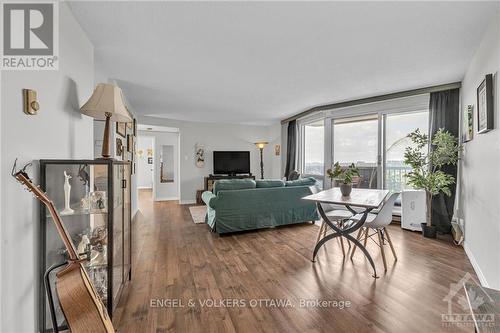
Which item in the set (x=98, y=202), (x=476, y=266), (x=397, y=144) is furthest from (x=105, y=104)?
(x=397, y=144)

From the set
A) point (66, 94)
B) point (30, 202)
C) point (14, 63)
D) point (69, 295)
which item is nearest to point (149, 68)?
point (66, 94)

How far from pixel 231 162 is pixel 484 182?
591 cm

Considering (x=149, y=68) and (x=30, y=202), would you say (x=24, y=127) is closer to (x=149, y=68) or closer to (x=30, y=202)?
(x=30, y=202)

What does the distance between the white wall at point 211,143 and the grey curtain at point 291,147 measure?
678 millimetres

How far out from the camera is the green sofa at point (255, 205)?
3679mm

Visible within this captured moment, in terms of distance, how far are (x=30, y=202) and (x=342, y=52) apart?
303 cm

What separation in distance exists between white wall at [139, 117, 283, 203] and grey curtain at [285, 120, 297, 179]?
0.68 metres

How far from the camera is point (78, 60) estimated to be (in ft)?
6.75

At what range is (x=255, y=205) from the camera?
3873mm

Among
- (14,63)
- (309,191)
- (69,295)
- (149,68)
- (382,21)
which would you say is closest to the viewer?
(69,295)

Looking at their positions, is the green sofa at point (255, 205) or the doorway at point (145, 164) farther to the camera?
the doorway at point (145, 164)

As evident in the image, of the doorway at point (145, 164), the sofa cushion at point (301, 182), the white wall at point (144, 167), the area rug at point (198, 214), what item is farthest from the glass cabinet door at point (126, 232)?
the white wall at point (144, 167)

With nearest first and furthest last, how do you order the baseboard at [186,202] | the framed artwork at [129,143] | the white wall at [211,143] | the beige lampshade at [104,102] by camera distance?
the beige lampshade at [104,102] < the framed artwork at [129,143] < the baseboard at [186,202] < the white wall at [211,143]

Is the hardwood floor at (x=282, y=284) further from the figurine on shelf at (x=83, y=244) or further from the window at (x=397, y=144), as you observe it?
the window at (x=397, y=144)
